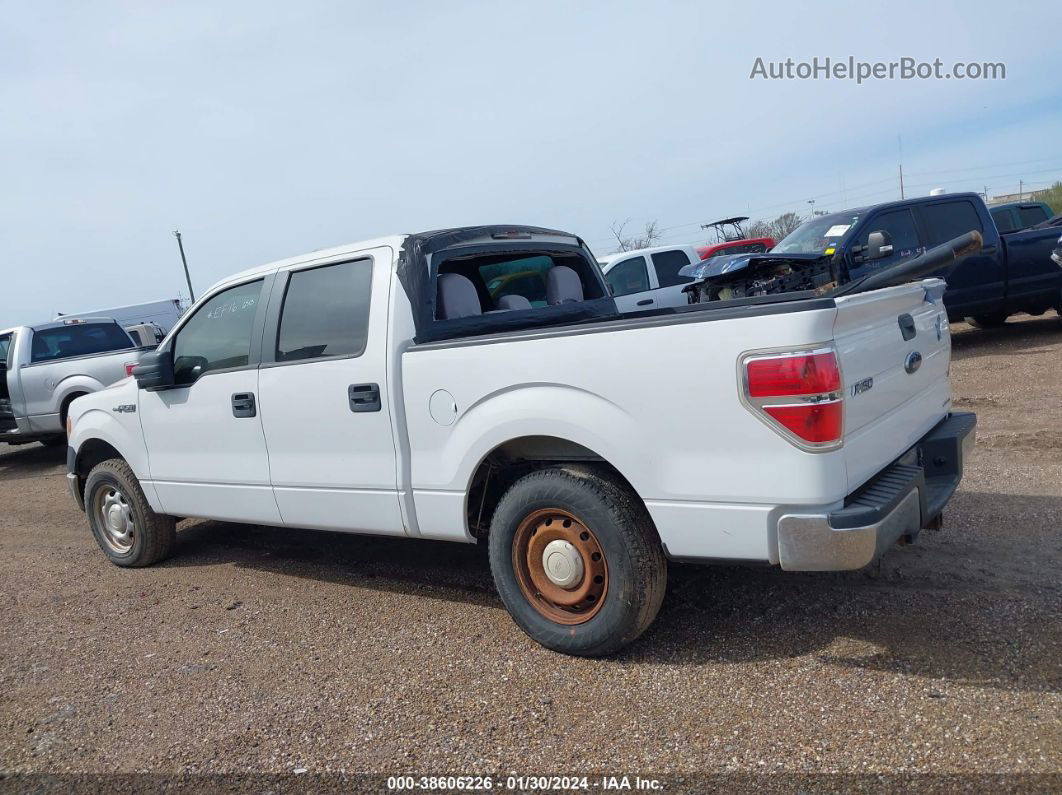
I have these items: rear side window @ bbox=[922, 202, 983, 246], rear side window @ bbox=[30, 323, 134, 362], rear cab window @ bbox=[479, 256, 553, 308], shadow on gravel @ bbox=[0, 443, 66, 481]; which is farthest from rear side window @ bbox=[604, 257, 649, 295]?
shadow on gravel @ bbox=[0, 443, 66, 481]

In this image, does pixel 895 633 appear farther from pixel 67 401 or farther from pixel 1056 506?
pixel 67 401

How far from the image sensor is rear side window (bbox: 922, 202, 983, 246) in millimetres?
10367

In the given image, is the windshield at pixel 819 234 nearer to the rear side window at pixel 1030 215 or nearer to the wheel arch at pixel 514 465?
the rear side window at pixel 1030 215

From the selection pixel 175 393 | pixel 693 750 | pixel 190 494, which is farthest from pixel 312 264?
pixel 693 750

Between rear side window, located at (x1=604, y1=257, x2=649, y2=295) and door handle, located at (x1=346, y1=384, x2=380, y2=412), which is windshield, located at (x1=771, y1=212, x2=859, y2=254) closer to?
rear side window, located at (x1=604, y1=257, x2=649, y2=295)

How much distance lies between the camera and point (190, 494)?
16.8ft

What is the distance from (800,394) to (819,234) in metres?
8.20

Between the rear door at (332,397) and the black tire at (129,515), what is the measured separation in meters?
1.53

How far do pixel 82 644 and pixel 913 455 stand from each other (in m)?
4.30

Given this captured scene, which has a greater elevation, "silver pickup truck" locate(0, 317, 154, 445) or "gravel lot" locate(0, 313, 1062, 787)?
"silver pickup truck" locate(0, 317, 154, 445)

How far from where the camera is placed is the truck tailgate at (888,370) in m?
3.05

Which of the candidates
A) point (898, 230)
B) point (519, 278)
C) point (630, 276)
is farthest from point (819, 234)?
point (519, 278)

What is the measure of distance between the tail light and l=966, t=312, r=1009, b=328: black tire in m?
10.4

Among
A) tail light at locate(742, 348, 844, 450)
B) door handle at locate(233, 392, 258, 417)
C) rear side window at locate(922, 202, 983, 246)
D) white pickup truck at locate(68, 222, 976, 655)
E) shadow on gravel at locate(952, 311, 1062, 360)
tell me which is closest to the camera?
tail light at locate(742, 348, 844, 450)
